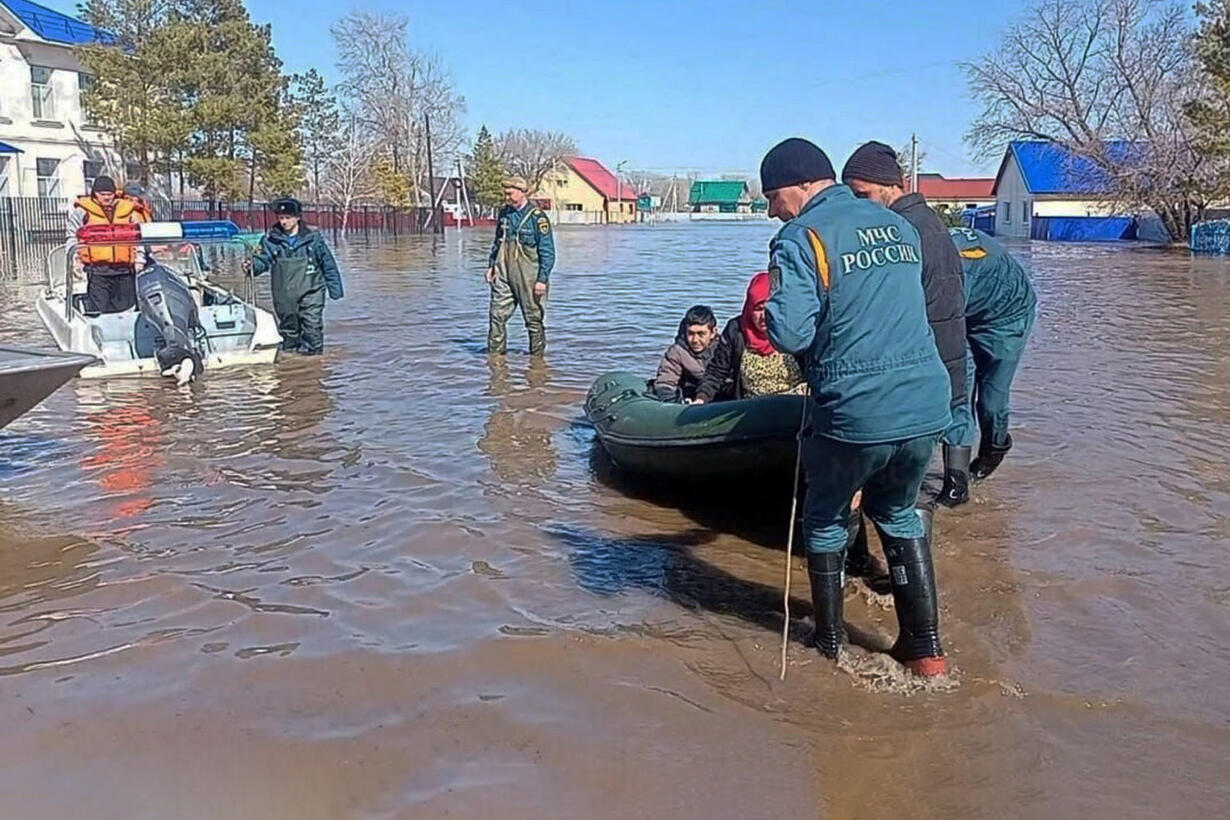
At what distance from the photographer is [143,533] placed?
5.43 metres

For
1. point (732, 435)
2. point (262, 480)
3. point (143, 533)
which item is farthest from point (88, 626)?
point (732, 435)

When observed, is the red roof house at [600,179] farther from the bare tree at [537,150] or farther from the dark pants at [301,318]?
the dark pants at [301,318]

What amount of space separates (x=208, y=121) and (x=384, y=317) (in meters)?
22.8

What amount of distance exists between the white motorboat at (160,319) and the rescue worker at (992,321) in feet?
21.3

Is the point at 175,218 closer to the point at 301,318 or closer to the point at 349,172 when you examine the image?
the point at 349,172

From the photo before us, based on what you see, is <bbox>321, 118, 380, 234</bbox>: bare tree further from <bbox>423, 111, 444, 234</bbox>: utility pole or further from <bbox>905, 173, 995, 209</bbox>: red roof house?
<bbox>905, 173, 995, 209</bbox>: red roof house

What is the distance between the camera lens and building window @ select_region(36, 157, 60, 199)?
119 ft

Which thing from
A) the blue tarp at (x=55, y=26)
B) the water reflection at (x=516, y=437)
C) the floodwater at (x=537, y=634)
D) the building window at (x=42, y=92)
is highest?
the blue tarp at (x=55, y=26)

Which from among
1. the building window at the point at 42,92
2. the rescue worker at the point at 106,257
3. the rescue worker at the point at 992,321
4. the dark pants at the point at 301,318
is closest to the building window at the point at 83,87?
the building window at the point at 42,92

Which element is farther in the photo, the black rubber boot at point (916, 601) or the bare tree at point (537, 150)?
the bare tree at point (537, 150)

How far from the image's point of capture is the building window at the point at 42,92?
36000mm

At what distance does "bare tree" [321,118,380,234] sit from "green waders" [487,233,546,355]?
3764cm

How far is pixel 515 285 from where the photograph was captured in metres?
10.7

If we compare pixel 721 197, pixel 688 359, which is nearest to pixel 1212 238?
pixel 688 359
